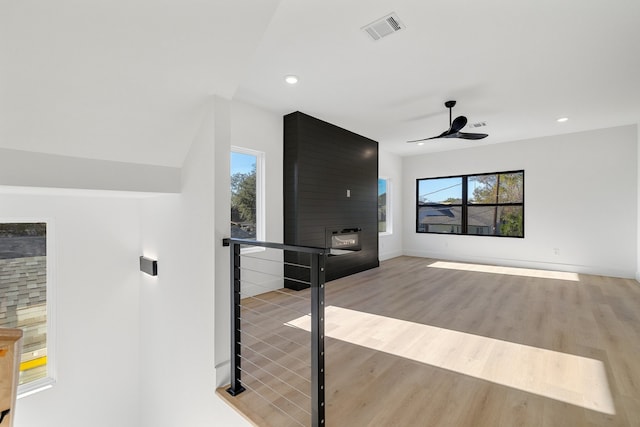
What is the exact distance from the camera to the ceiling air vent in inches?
88.5

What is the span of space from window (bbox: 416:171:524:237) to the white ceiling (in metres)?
2.44

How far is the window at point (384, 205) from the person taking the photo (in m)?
7.12

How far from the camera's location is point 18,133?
5.49 ft

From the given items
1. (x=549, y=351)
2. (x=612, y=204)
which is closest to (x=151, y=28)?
(x=549, y=351)

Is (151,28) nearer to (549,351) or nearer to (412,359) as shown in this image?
(412,359)

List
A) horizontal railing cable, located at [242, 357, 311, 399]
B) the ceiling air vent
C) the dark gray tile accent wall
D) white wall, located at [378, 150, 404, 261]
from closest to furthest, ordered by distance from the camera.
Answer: horizontal railing cable, located at [242, 357, 311, 399], the ceiling air vent, the dark gray tile accent wall, white wall, located at [378, 150, 404, 261]

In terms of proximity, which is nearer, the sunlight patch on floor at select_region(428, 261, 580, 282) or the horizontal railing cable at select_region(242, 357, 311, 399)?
the horizontal railing cable at select_region(242, 357, 311, 399)

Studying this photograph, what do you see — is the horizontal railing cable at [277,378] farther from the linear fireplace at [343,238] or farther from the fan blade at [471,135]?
the fan blade at [471,135]

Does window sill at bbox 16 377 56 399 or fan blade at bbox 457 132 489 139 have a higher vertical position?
fan blade at bbox 457 132 489 139

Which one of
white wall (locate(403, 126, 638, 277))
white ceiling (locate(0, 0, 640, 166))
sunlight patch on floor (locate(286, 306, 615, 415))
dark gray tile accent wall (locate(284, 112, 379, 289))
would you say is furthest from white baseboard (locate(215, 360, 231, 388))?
white wall (locate(403, 126, 638, 277))

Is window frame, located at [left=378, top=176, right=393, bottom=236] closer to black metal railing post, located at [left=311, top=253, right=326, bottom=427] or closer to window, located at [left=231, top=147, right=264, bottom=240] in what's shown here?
window, located at [left=231, top=147, right=264, bottom=240]

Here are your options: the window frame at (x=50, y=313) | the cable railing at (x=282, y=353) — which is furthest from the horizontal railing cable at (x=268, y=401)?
the window frame at (x=50, y=313)

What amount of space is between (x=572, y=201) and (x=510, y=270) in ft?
5.50

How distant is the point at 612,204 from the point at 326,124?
5.16m
